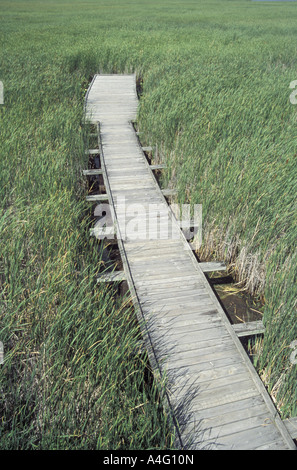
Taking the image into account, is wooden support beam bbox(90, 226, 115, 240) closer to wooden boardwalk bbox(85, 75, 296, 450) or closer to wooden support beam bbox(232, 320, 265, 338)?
wooden boardwalk bbox(85, 75, 296, 450)

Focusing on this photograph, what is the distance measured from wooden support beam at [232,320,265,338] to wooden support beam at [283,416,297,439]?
2.32ft

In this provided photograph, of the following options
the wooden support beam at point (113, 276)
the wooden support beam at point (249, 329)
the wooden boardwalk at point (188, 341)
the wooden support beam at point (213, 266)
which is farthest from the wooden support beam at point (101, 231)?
the wooden support beam at point (249, 329)

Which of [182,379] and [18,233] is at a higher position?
[18,233]

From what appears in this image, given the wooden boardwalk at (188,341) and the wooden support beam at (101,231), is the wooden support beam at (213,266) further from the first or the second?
the wooden support beam at (101,231)

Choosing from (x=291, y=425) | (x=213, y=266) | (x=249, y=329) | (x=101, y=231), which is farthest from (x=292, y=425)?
(x=101, y=231)

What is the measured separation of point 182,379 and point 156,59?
9.59 metres

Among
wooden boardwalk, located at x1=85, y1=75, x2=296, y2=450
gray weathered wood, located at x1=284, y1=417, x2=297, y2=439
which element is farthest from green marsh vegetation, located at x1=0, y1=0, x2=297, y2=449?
wooden boardwalk, located at x1=85, y1=75, x2=296, y2=450

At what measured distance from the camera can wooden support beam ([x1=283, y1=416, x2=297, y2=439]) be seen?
2209 mm

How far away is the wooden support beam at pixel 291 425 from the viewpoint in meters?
2.21

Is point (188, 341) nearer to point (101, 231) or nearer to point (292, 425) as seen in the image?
point (292, 425)

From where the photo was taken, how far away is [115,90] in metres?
9.23

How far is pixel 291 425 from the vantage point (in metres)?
2.25
